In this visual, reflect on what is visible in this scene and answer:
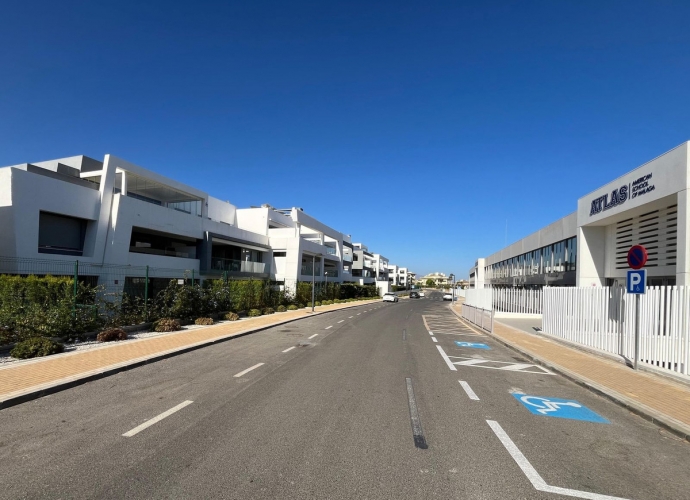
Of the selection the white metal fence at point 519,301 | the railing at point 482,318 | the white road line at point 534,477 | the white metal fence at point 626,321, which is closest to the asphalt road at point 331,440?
the white road line at point 534,477

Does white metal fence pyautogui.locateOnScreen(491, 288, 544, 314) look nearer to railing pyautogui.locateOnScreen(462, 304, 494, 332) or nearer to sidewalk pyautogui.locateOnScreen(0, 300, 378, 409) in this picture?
railing pyautogui.locateOnScreen(462, 304, 494, 332)

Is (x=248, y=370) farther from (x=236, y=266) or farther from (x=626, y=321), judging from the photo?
(x=236, y=266)

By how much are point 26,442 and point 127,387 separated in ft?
8.43

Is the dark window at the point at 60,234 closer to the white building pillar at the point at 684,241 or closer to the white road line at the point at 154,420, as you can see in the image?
the white road line at the point at 154,420

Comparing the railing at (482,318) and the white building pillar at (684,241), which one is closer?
the white building pillar at (684,241)

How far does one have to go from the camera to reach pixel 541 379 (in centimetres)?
880

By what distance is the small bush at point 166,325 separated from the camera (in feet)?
47.6

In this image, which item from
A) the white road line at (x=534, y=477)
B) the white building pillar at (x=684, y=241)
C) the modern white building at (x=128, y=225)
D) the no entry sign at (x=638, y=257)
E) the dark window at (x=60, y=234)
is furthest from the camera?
the dark window at (x=60, y=234)

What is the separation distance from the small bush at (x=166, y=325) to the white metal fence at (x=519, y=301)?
19906 mm

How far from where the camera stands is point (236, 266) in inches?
1276

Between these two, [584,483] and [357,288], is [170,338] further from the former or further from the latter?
[357,288]

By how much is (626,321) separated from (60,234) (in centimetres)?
2400

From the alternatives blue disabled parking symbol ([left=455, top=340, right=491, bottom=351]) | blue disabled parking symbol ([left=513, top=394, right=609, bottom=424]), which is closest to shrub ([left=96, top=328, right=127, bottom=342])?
blue disabled parking symbol ([left=455, top=340, right=491, bottom=351])

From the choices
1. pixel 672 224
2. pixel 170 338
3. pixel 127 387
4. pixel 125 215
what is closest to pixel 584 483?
pixel 127 387
